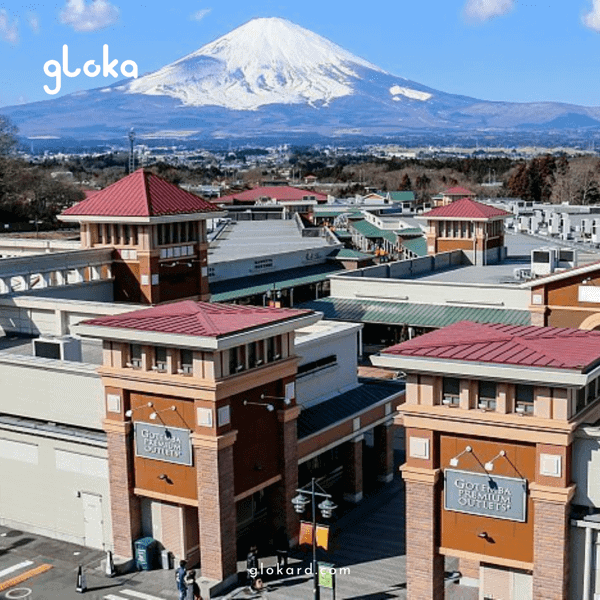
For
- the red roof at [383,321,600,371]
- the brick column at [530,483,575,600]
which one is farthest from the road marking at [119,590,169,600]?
the brick column at [530,483,575,600]

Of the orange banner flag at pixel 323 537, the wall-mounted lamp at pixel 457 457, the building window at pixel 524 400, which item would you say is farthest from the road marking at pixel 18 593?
the building window at pixel 524 400

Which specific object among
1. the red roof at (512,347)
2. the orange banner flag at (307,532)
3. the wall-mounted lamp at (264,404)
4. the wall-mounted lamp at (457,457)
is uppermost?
the red roof at (512,347)

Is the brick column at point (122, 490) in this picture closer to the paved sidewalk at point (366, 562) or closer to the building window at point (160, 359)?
the building window at point (160, 359)

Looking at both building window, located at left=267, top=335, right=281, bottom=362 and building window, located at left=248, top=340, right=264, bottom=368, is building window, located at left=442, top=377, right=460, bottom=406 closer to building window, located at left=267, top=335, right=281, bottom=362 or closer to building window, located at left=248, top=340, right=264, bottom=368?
building window, located at left=248, top=340, right=264, bottom=368

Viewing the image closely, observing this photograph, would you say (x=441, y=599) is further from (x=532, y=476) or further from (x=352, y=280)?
(x=352, y=280)

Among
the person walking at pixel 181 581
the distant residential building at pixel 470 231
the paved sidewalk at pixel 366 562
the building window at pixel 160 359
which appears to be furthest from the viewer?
the distant residential building at pixel 470 231

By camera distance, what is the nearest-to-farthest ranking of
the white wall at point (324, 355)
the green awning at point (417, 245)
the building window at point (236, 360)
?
the building window at point (236, 360) → the white wall at point (324, 355) → the green awning at point (417, 245)
